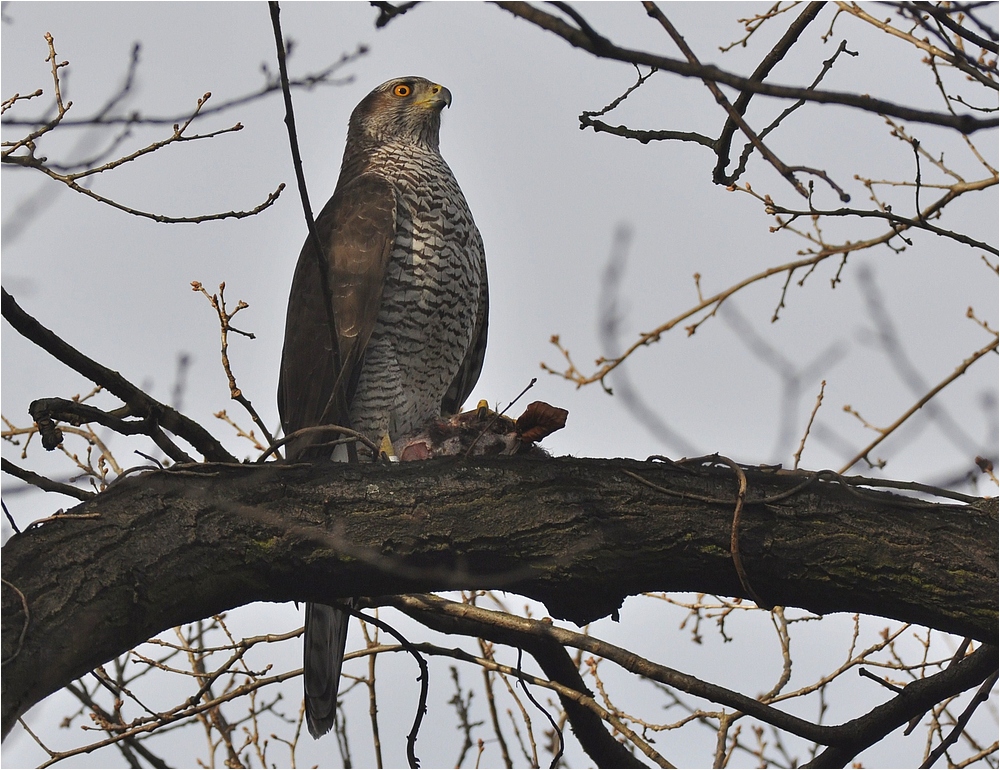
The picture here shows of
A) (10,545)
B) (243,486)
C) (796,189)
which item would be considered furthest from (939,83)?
(10,545)

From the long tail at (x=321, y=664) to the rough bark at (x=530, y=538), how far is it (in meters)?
1.06

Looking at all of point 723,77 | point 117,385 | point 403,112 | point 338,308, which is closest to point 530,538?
point 117,385


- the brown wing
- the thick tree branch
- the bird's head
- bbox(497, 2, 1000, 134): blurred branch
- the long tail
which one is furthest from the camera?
the bird's head

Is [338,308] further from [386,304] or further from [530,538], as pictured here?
→ [530,538]

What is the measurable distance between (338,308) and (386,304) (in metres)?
0.22

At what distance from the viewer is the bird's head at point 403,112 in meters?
5.27

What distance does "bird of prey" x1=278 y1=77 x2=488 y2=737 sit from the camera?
4.23 metres

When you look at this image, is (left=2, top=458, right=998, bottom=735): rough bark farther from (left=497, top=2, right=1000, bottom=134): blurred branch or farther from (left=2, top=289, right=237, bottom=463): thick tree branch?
(left=497, top=2, right=1000, bottom=134): blurred branch

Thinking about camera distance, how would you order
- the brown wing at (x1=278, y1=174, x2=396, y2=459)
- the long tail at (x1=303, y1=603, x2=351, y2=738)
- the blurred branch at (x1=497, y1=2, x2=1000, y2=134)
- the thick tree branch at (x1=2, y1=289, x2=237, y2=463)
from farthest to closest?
the brown wing at (x1=278, y1=174, x2=396, y2=459)
the long tail at (x1=303, y1=603, x2=351, y2=738)
the thick tree branch at (x1=2, y1=289, x2=237, y2=463)
the blurred branch at (x1=497, y1=2, x2=1000, y2=134)

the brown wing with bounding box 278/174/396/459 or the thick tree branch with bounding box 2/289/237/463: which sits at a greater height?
the brown wing with bounding box 278/174/396/459

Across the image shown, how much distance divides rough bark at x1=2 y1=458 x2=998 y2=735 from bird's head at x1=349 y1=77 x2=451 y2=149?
3003 millimetres

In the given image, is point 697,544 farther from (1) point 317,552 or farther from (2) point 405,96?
(2) point 405,96

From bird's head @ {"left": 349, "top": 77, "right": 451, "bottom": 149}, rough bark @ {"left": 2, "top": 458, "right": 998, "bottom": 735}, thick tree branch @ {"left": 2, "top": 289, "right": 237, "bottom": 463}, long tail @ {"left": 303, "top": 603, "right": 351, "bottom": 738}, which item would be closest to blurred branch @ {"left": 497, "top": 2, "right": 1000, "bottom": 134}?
rough bark @ {"left": 2, "top": 458, "right": 998, "bottom": 735}

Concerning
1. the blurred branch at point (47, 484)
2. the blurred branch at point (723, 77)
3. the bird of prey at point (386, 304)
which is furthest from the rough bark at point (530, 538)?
the bird of prey at point (386, 304)
